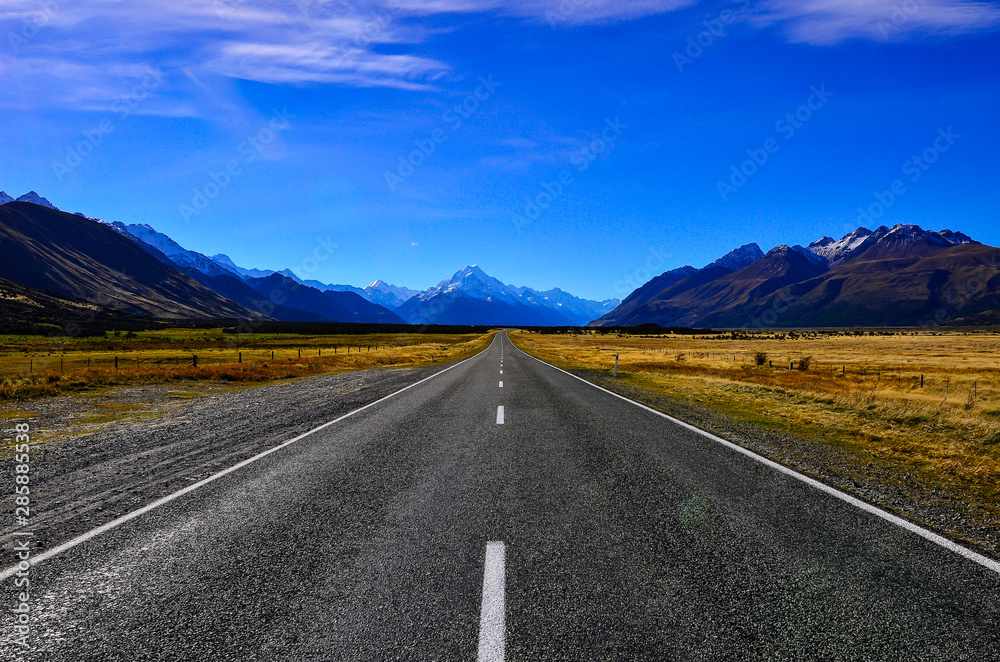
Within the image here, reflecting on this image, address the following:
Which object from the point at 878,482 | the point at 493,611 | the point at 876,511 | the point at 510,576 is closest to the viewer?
the point at 493,611

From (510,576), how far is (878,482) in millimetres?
5954

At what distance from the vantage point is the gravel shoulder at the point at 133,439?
5.58m

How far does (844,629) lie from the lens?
10.2 feet

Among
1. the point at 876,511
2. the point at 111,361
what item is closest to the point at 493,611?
the point at 876,511

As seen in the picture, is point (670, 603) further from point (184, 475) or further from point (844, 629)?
point (184, 475)

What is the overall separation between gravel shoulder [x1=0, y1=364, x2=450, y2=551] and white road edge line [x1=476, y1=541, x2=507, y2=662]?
4331 mm

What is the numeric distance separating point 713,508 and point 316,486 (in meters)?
5.08

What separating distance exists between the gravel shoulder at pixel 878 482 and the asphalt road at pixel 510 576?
56 centimetres

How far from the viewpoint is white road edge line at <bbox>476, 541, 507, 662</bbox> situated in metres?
2.83

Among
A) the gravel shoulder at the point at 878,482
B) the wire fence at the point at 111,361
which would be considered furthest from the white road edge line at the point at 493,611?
the wire fence at the point at 111,361

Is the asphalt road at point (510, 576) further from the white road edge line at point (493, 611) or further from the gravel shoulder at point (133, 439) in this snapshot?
the gravel shoulder at point (133, 439)

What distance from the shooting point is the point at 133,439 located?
954 cm

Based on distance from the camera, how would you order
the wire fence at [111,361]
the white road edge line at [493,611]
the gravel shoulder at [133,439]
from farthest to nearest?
the wire fence at [111,361] < the gravel shoulder at [133,439] < the white road edge line at [493,611]

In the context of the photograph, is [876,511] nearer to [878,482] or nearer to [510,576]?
[878,482]
